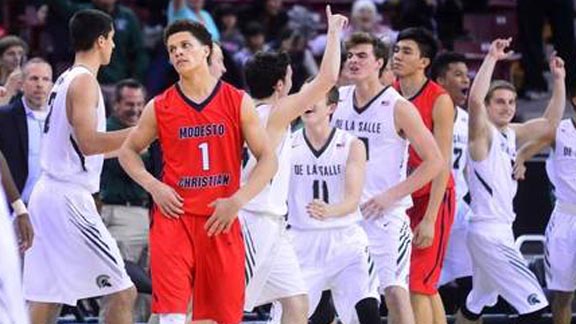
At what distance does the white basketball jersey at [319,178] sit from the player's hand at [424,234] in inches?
19.5

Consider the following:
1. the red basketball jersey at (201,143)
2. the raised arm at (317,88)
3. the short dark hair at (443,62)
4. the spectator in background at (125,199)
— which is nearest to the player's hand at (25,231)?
the red basketball jersey at (201,143)

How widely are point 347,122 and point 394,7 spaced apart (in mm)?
6596

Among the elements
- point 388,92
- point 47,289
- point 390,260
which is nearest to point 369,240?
point 390,260

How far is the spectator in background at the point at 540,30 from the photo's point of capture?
17062 millimetres

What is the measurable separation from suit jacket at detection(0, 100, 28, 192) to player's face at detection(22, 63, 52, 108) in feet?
0.36

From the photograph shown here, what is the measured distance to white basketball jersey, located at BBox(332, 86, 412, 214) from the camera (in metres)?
11.3

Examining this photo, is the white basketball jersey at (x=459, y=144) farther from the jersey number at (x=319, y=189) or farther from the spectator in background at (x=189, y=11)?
the spectator in background at (x=189, y=11)

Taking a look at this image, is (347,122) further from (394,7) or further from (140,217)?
(394,7)

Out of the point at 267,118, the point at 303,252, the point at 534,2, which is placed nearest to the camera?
the point at 267,118

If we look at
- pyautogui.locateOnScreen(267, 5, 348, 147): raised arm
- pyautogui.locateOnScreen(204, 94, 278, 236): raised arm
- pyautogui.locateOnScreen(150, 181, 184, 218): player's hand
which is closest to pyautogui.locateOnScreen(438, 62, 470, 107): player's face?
pyautogui.locateOnScreen(267, 5, 348, 147): raised arm

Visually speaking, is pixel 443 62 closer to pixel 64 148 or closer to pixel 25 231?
pixel 64 148

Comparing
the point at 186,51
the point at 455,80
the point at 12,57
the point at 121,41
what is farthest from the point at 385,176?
the point at 121,41

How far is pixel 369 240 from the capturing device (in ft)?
37.2

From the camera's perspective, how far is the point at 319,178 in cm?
1112
